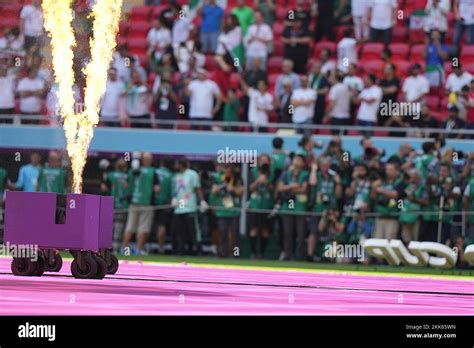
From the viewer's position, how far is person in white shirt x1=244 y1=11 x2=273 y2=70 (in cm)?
2672

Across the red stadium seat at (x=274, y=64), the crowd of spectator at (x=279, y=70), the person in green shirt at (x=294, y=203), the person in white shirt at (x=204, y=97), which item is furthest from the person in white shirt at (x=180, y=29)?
the person in green shirt at (x=294, y=203)

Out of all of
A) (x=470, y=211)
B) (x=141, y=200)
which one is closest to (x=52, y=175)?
(x=141, y=200)

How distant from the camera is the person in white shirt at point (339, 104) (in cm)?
2502

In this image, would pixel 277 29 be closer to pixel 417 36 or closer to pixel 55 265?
pixel 417 36

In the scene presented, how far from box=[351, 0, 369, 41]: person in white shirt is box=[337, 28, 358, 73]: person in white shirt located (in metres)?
0.25

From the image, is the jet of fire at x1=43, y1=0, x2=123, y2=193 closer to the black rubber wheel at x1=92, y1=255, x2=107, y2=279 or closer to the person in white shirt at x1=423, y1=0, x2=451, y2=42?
the black rubber wheel at x1=92, y1=255, x2=107, y2=279

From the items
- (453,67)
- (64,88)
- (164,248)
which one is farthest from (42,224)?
(453,67)

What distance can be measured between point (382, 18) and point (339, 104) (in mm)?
2373

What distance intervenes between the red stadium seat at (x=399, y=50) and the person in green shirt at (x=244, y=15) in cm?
280

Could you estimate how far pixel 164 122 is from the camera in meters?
25.8

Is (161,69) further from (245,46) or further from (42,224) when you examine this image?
(42,224)

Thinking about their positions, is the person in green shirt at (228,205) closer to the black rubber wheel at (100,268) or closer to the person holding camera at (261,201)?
the person holding camera at (261,201)

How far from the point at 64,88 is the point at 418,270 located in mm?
6954
